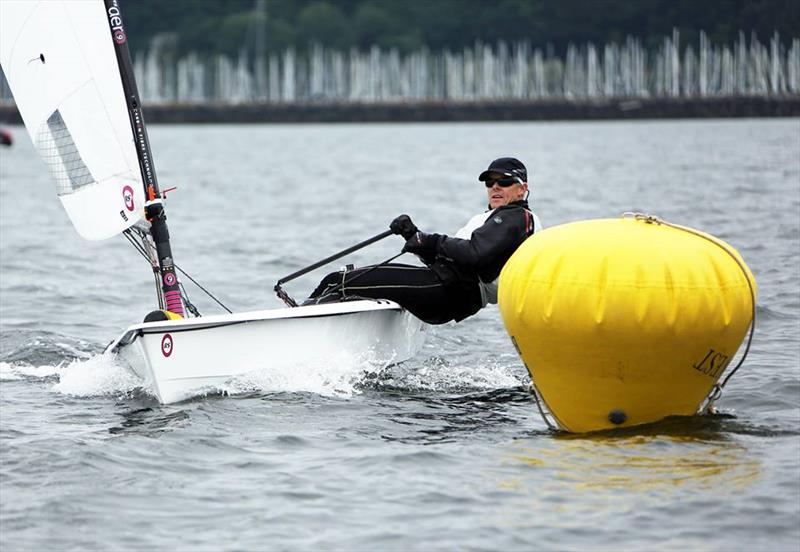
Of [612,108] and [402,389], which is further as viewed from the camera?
[612,108]

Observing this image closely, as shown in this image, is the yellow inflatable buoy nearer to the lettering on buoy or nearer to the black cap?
Result: the lettering on buoy

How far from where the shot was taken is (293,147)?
70875mm

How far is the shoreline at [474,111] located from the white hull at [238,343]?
271 feet

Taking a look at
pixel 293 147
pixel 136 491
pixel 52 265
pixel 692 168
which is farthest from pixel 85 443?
pixel 293 147

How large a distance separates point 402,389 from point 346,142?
229 feet

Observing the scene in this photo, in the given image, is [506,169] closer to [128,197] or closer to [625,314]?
[625,314]

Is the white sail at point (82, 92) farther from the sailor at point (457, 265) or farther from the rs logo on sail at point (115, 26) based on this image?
the sailor at point (457, 265)

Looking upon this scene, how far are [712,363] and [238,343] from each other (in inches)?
103

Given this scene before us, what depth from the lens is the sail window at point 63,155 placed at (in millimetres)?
8633

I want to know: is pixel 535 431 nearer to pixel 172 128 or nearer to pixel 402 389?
pixel 402 389

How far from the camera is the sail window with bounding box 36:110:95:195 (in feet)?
28.3

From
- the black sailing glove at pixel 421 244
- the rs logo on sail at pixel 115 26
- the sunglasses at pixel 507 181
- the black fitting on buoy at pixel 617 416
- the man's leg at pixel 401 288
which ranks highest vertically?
the rs logo on sail at pixel 115 26

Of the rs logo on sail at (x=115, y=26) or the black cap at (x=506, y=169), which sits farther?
the rs logo on sail at (x=115, y=26)

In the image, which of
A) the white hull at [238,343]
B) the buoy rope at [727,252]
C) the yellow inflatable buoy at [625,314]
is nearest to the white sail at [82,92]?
the white hull at [238,343]
